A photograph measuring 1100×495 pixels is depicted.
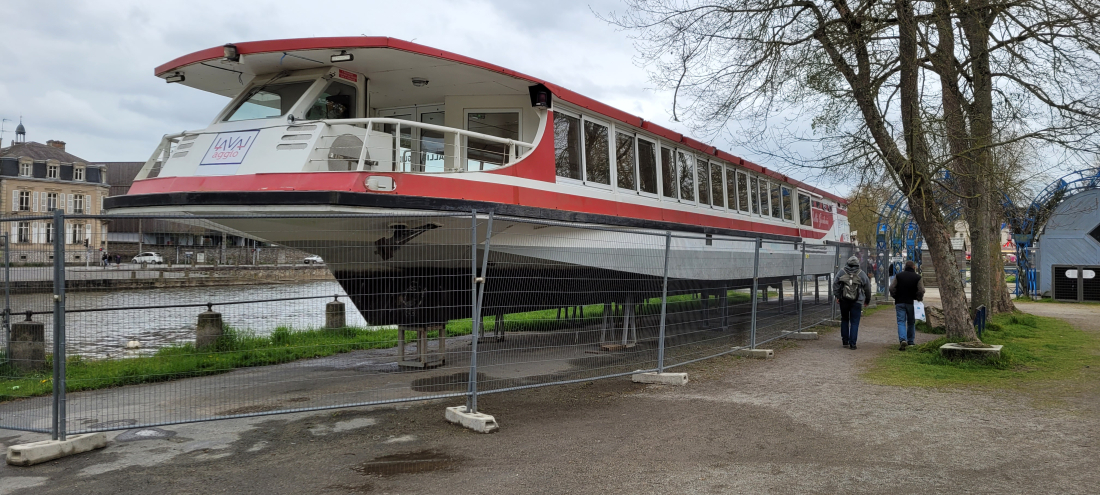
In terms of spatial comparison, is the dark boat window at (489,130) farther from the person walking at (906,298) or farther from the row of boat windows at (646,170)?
the person walking at (906,298)

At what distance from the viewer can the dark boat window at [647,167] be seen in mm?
11039

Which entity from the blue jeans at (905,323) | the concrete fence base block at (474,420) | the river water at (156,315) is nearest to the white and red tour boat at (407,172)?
the river water at (156,315)

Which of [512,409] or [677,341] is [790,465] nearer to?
[512,409]

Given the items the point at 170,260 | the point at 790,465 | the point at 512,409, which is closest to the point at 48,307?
the point at 170,260

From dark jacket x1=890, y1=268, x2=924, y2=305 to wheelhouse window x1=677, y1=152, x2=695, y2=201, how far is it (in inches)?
141

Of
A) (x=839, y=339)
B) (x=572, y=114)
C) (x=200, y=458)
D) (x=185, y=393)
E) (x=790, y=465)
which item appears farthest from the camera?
(x=839, y=339)

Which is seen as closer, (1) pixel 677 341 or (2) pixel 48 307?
(2) pixel 48 307

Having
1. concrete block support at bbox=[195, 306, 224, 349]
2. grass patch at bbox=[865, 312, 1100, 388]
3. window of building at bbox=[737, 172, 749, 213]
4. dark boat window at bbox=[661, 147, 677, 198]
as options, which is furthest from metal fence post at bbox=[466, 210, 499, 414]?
window of building at bbox=[737, 172, 749, 213]

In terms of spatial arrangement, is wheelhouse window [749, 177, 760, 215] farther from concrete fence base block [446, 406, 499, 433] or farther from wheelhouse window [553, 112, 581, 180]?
concrete fence base block [446, 406, 499, 433]

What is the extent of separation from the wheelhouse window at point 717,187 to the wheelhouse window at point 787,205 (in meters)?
4.21

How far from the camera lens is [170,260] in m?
7.19

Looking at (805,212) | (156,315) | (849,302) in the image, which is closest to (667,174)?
(849,302)

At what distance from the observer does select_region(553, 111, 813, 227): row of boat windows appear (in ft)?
30.9

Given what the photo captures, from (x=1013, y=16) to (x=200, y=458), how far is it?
39.1 feet
